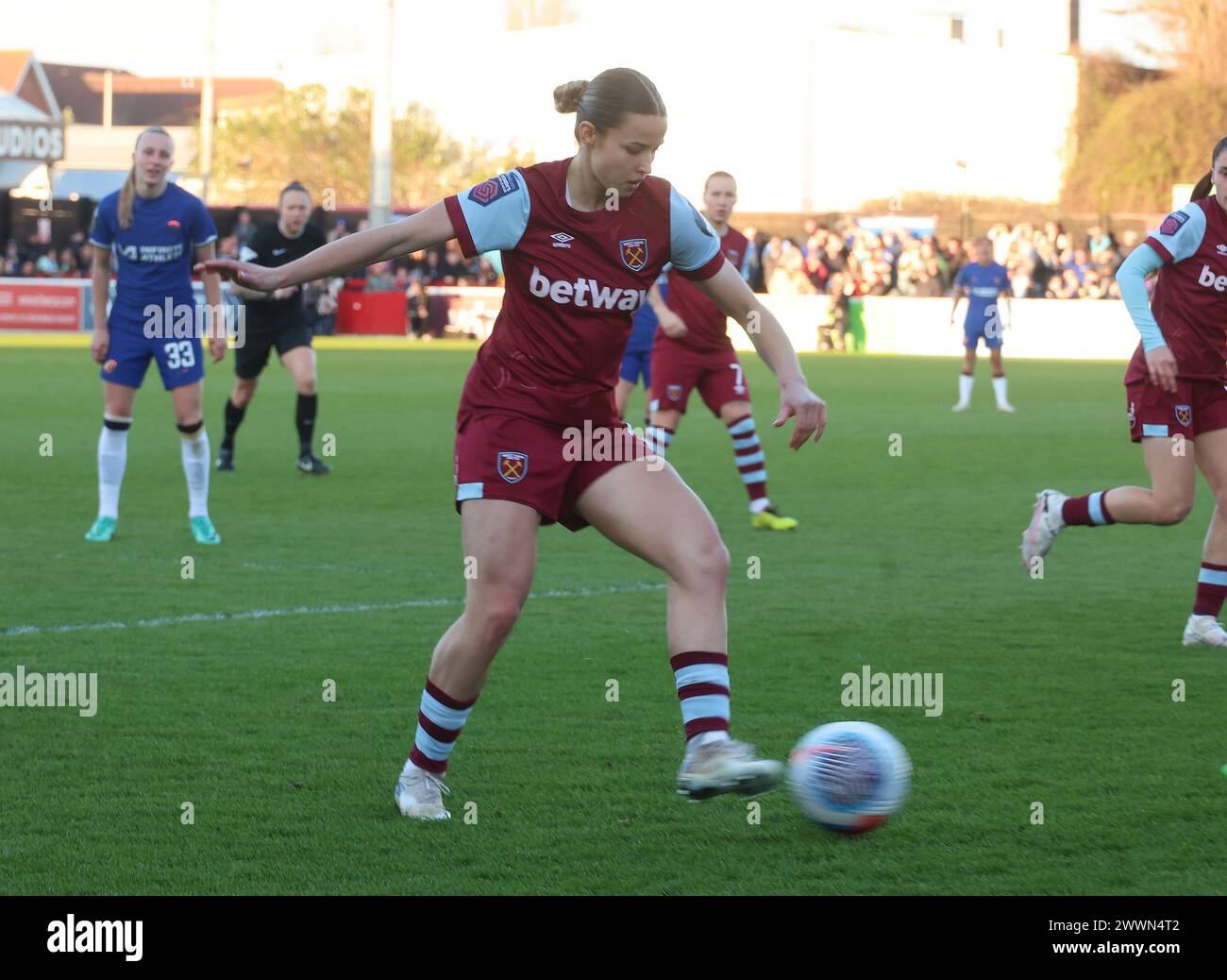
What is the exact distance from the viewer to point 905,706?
661 cm

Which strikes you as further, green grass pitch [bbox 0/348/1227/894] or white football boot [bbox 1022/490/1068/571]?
white football boot [bbox 1022/490/1068/571]

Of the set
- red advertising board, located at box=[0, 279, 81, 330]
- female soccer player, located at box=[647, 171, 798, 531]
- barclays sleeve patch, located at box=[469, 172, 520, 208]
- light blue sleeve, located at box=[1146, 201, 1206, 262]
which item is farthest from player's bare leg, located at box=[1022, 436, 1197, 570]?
red advertising board, located at box=[0, 279, 81, 330]

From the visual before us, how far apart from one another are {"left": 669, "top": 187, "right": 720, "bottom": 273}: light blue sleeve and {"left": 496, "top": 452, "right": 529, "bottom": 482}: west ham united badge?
0.68 metres

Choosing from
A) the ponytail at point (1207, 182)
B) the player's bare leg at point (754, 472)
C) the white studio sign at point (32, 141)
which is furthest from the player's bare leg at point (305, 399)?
the white studio sign at point (32, 141)

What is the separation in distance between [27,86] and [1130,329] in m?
79.9

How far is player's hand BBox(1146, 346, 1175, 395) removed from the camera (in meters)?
7.16

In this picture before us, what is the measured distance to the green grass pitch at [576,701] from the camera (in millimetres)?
4707

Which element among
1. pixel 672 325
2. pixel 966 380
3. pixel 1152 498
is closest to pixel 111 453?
pixel 672 325

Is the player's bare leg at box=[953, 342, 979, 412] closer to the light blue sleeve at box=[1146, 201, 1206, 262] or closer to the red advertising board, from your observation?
the light blue sleeve at box=[1146, 201, 1206, 262]

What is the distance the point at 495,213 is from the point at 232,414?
1024 centimetres

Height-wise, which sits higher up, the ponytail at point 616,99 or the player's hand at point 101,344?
the ponytail at point 616,99

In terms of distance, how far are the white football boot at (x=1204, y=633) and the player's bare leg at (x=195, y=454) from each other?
17.3ft

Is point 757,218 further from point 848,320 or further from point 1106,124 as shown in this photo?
point 1106,124

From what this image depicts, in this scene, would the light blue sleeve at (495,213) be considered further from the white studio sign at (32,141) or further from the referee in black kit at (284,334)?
the white studio sign at (32,141)
